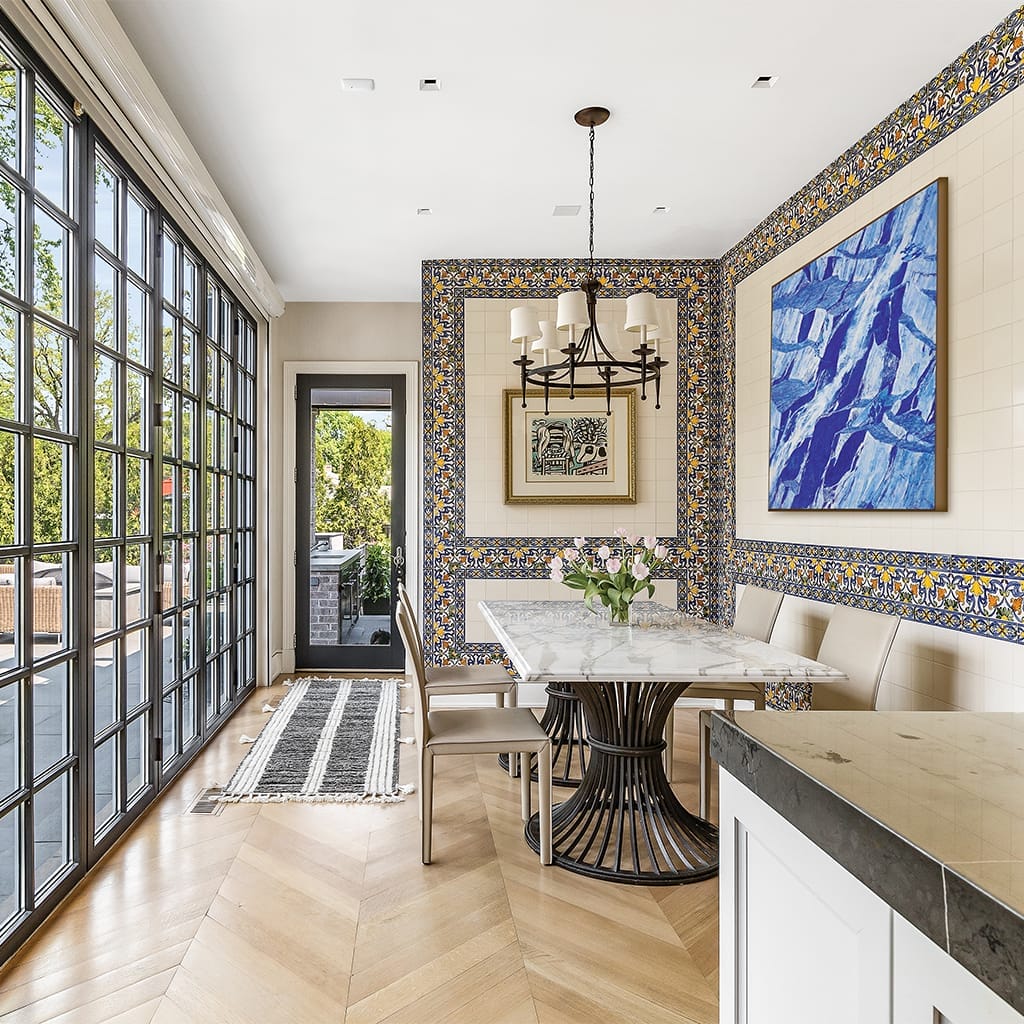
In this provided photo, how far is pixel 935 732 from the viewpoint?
3.51ft

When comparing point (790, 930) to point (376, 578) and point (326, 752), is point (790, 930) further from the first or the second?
point (376, 578)

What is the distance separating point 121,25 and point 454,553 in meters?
3.20

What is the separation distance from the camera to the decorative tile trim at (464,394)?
16.8 ft

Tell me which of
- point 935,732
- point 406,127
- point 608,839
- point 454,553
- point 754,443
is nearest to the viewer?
point 935,732

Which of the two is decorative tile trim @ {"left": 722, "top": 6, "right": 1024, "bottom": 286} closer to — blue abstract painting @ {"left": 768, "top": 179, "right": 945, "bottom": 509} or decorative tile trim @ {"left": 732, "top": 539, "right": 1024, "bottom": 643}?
blue abstract painting @ {"left": 768, "top": 179, "right": 945, "bottom": 509}

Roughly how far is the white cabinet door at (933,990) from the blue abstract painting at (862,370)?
8.65 feet

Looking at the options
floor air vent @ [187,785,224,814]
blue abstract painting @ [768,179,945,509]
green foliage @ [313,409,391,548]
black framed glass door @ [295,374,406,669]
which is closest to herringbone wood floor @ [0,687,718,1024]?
floor air vent @ [187,785,224,814]

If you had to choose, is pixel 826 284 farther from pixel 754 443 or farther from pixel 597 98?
pixel 597 98

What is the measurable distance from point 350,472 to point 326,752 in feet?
8.39

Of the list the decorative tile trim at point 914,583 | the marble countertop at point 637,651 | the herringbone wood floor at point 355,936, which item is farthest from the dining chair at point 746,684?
the herringbone wood floor at point 355,936

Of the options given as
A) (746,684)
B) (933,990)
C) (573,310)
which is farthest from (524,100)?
(933,990)

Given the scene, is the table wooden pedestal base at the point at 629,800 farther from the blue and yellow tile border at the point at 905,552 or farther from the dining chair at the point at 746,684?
the blue and yellow tile border at the point at 905,552

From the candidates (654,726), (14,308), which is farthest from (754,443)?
(14,308)

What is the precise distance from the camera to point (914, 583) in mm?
3184
